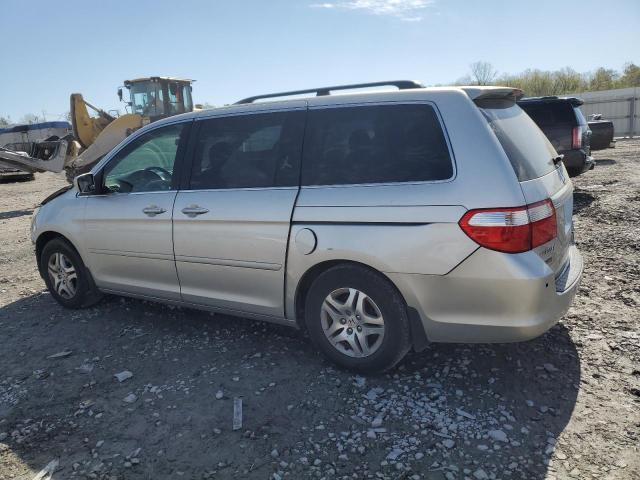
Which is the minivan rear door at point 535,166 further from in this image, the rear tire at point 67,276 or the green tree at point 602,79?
the green tree at point 602,79

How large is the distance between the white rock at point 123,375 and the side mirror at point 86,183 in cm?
174

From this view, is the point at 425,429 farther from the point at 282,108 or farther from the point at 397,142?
the point at 282,108

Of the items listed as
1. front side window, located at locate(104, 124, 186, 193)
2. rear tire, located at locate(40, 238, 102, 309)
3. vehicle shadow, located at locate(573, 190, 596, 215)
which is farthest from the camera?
vehicle shadow, located at locate(573, 190, 596, 215)

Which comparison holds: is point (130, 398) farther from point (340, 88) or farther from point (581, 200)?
point (581, 200)

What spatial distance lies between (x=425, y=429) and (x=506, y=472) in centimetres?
50

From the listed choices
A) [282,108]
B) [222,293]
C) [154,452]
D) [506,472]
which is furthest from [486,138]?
[154,452]

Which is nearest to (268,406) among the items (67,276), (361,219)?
(361,219)

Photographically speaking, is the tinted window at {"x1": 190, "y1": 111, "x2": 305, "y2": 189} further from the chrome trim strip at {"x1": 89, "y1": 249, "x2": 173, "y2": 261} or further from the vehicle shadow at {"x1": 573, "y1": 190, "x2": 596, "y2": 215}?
the vehicle shadow at {"x1": 573, "y1": 190, "x2": 596, "y2": 215}

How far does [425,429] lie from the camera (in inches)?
114

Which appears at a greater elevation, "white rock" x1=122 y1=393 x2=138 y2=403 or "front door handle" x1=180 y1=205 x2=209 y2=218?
"front door handle" x1=180 y1=205 x2=209 y2=218

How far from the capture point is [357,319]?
132 inches

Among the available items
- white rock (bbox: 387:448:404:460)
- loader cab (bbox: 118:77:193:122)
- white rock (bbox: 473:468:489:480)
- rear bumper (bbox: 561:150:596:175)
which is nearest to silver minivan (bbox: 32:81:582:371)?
white rock (bbox: 387:448:404:460)

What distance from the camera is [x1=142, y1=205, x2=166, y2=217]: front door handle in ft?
13.5

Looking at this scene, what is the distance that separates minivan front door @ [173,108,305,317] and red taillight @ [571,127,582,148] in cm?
753
